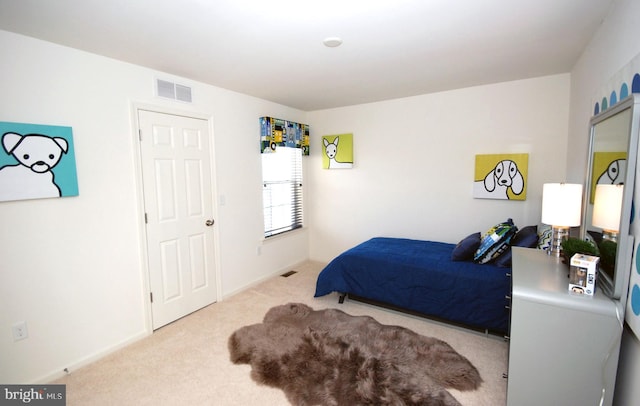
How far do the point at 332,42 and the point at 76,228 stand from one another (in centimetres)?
240

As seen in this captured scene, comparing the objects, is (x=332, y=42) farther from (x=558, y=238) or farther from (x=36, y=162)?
(x=36, y=162)

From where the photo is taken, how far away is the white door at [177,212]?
109 inches

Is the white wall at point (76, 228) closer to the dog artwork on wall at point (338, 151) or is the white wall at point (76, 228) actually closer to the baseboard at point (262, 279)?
the baseboard at point (262, 279)

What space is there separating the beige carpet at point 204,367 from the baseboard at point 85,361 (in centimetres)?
5

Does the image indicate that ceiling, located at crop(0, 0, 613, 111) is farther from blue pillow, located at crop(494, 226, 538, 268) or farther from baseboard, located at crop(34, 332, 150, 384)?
baseboard, located at crop(34, 332, 150, 384)

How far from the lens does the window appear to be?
13.5 feet

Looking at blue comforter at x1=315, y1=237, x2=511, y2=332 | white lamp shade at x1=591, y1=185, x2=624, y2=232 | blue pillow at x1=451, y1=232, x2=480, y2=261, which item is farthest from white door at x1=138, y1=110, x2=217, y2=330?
white lamp shade at x1=591, y1=185, x2=624, y2=232

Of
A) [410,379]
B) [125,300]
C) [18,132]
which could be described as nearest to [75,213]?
[18,132]

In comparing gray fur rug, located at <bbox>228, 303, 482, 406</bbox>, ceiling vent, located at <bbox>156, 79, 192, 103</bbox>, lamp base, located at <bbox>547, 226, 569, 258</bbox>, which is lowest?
gray fur rug, located at <bbox>228, 303, 482, 406</bbox>

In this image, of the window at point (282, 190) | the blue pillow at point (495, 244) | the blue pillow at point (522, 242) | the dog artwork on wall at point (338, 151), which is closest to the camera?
the blue pillow at point (522, 242)

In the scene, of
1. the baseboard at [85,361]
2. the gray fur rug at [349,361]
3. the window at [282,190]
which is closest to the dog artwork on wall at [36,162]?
the baseboard at [85,361]

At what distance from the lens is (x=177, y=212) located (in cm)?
301

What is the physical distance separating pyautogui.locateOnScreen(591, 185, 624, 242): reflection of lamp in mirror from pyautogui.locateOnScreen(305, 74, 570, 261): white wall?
1786 mm

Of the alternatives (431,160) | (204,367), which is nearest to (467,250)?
(431,160)
